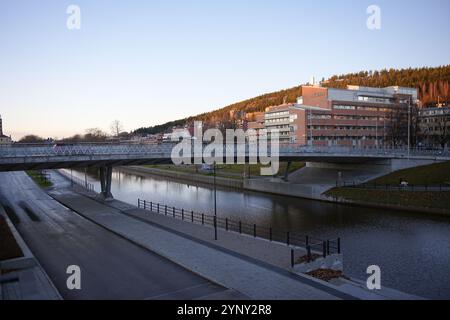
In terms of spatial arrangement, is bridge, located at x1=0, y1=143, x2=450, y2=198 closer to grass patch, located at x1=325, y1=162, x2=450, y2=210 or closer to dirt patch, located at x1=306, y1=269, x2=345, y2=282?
grass patch, located at x1=325, y1=162, x2=450, y2=210

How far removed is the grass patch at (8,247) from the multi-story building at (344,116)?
6022 centimetres

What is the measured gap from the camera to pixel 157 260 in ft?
54.8

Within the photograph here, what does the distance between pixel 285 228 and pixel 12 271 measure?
1891 cm

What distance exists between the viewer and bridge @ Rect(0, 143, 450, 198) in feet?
93.5

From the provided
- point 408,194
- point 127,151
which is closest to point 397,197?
point 408,194

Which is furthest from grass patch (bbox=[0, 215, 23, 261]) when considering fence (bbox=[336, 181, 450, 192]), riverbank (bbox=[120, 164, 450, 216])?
fence (bbox=[336, 181, 450, 192])

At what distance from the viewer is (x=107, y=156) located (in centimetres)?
3195

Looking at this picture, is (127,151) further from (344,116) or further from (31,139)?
(31,139)

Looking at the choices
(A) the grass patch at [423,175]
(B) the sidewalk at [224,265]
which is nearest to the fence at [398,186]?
(A) the grass patch at [423,175]

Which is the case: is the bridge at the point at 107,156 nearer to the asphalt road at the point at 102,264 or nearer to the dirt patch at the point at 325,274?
the asphalt road at the point at 102,264

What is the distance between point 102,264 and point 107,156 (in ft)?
55.5

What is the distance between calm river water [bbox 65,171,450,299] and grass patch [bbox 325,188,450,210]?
58.9 inches
